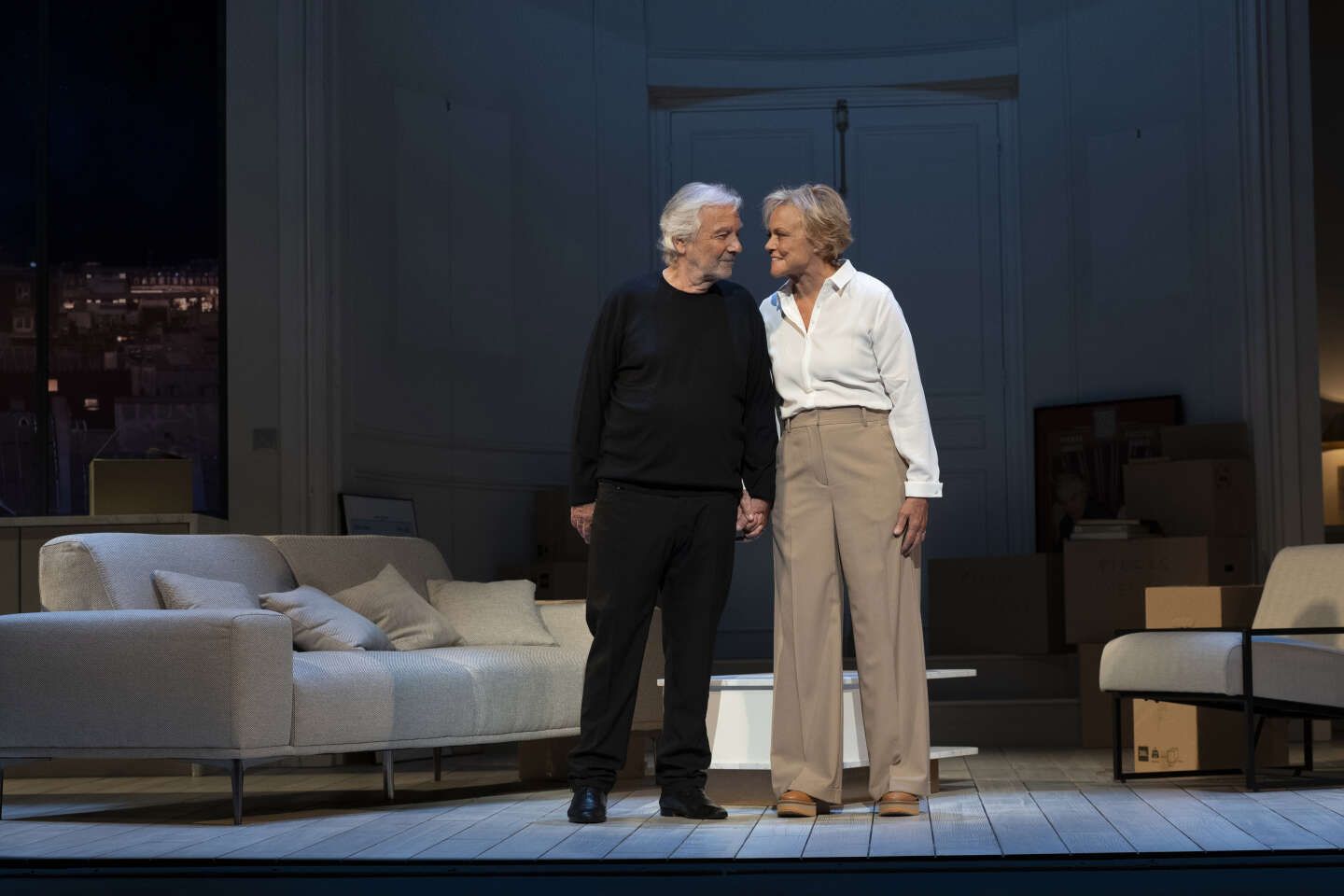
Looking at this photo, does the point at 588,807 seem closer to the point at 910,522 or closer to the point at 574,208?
the point at 910,522

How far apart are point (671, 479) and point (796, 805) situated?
0.82 m

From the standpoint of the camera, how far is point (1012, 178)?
9.21 meters

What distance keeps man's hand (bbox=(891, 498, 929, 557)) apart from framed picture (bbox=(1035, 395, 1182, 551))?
4.72 metres

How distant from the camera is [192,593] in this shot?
4617mm

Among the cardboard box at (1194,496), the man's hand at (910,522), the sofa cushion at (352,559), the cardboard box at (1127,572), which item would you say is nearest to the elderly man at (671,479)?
the man's hand at (910,522)

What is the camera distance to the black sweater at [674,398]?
3.82m

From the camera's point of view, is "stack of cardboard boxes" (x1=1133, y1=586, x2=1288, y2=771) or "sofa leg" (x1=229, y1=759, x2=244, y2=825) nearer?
"sofa leg" (x1=229, y1=759, x2=244, y2=825)

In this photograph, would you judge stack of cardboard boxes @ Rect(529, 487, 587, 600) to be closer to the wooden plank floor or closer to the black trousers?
the wooden plank floor

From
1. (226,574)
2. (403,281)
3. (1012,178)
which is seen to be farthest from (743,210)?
(226,574)

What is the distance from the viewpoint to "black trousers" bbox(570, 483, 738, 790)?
12.5ft

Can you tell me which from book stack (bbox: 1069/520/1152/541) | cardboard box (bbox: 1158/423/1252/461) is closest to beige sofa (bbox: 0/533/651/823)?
book stack (bbox: 1069/520/1152/541)

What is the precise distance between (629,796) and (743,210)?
5.11 metres

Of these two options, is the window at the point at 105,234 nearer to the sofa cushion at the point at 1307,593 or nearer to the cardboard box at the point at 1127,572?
the cardboard box at the point at 1127,572

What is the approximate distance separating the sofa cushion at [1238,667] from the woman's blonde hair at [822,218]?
1645 millimetres
